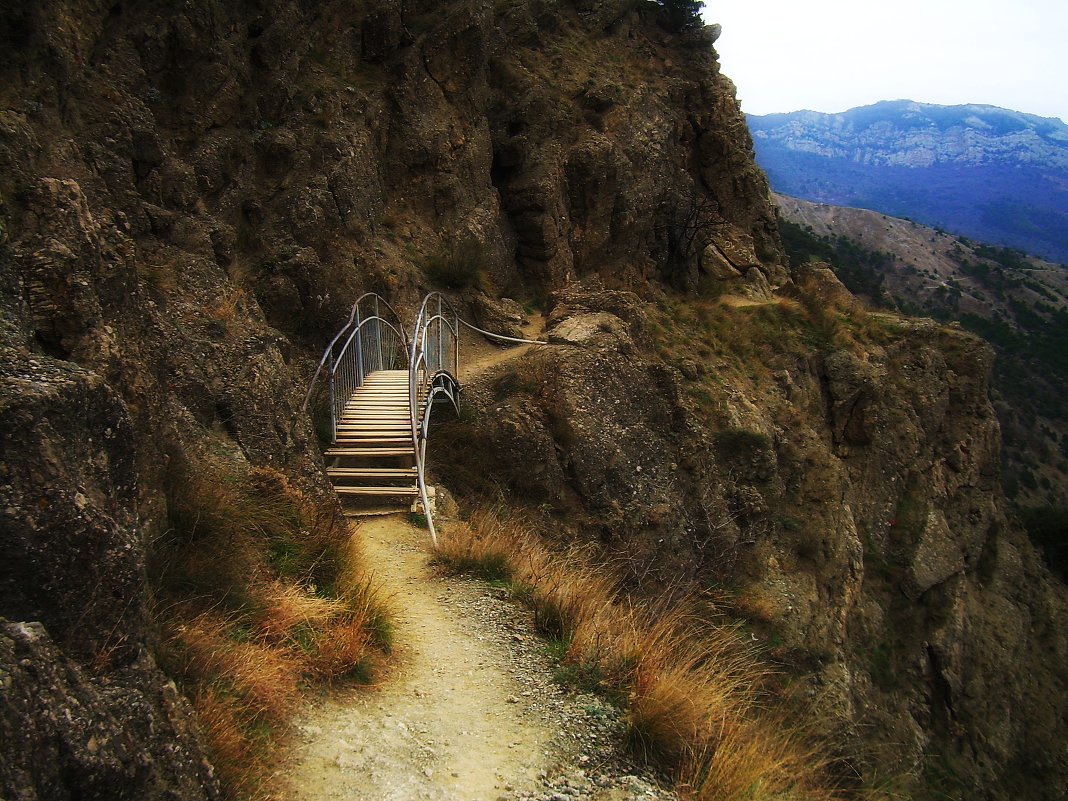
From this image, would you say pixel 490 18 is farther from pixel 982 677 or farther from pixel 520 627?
pixel 982 677

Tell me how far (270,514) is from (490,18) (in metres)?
16.8

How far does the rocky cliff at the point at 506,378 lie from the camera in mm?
2721

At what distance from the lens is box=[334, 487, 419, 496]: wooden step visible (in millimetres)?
8383

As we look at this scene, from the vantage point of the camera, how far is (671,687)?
13.7 feet

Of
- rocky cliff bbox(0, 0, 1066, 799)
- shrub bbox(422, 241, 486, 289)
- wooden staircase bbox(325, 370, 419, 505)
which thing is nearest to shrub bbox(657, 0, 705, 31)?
rocky cliff bbox(0, 0, 1066, 799)

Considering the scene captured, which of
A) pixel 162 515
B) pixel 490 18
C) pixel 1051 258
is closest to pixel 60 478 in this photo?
pixel 162 515

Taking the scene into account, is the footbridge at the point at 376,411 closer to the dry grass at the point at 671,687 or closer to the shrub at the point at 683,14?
the dry grass at the point at 671,687

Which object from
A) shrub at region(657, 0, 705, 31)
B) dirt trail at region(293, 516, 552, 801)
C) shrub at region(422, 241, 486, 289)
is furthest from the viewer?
shrub at region(657, 0, 705, 31)

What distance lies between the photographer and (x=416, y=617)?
557 centimetres

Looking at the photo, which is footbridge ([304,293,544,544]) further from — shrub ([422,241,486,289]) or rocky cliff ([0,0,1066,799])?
shrub ([422,241,486,289])

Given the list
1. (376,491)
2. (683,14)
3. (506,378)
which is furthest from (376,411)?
(683,14)

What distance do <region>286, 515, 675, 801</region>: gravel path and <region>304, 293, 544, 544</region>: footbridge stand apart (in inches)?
86.3

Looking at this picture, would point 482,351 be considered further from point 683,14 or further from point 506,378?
point 683,14

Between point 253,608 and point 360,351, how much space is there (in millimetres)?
7823
